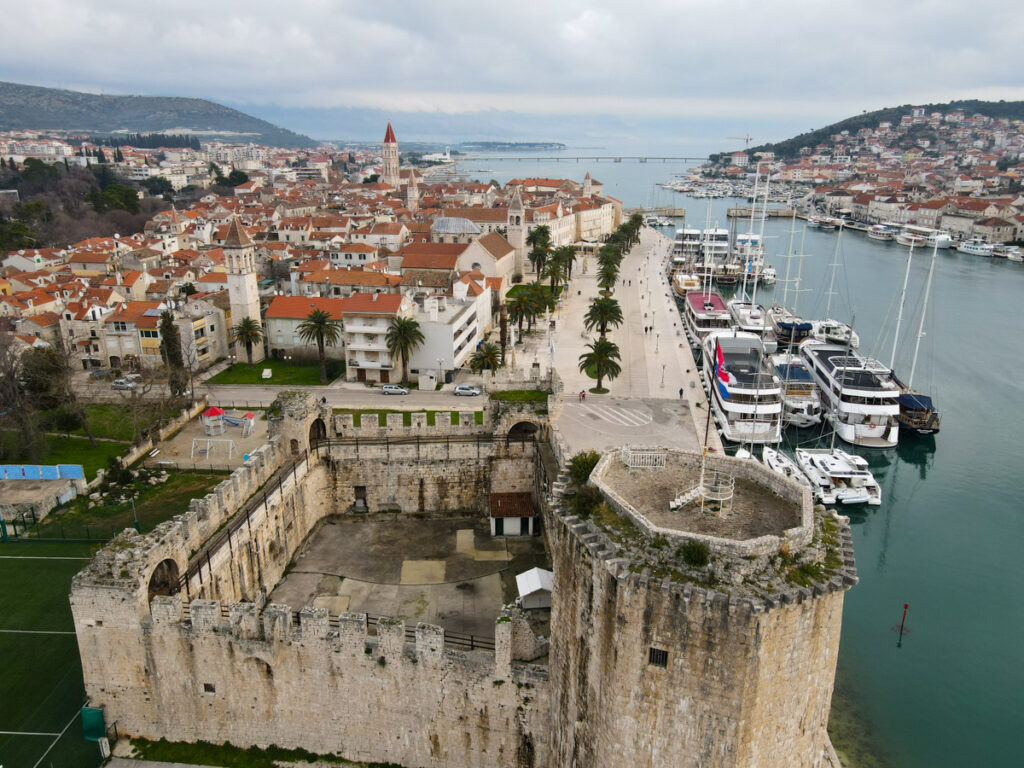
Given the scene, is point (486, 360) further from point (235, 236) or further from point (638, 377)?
point (235, 236)

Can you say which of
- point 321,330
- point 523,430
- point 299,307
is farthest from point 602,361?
point 299,307

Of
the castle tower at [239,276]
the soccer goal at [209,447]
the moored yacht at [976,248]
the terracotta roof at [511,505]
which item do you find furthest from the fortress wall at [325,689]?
Result: the moored yacht at [976,248]

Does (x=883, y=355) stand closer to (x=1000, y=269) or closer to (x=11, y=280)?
(x=1000, y=269)

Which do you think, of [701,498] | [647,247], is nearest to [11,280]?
[701,498]

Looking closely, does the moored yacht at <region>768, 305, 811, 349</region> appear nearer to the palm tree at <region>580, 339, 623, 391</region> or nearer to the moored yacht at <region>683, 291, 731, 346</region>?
the moored yacht at <region>683, 291, 731, 346</region>

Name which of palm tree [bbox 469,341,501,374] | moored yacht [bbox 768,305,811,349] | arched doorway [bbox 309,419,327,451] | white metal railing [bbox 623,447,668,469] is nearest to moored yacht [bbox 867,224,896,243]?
moored yacht [bbox 768,305,811,349]

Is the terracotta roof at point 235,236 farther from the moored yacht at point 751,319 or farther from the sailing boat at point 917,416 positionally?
the sailing boat at point 917,416
